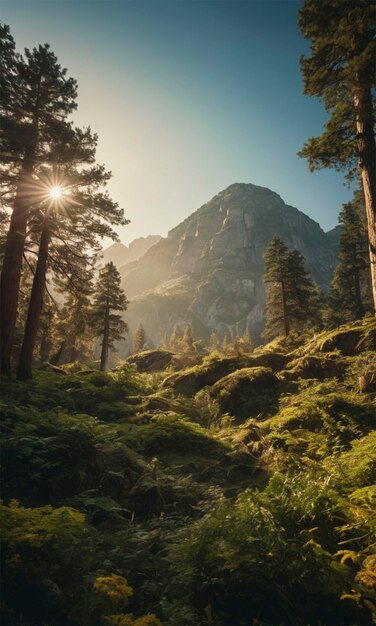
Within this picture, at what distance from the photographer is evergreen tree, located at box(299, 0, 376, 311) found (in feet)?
33.2

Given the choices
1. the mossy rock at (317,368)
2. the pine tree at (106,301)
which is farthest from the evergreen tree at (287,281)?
the mossy rock at (317,368)

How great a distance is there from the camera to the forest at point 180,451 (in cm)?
358

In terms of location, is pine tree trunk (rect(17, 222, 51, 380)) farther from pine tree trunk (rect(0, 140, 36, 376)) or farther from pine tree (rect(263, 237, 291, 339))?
pine tree (rect(263, 237, 291, 339))

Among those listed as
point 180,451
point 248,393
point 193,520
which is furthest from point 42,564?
point 248,393

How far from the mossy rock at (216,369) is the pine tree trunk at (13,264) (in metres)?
6.99

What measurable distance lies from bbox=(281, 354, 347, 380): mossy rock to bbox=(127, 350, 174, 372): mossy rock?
48.3 ft

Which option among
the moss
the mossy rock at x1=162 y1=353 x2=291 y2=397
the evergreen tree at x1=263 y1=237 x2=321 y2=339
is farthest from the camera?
the evergreen tree at x1=263 y1=237 x2=321 y2=339

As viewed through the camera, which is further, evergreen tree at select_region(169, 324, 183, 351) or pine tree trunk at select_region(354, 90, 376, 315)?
evergreen tree at select_region(169, 324, 183, 351)

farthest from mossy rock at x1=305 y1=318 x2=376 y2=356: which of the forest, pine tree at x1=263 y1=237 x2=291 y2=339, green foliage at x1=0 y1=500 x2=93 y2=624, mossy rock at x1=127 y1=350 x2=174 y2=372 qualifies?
pine tree at x1=263 y1=237 x2=291 y2=339

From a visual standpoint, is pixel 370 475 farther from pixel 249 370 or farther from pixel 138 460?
pixel 249 370

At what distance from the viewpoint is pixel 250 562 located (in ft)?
12.1

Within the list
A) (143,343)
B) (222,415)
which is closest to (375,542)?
(222,415)

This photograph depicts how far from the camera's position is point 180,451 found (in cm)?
881

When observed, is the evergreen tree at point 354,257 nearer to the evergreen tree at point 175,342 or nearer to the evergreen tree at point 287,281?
the evergreen tree at point 287,281
